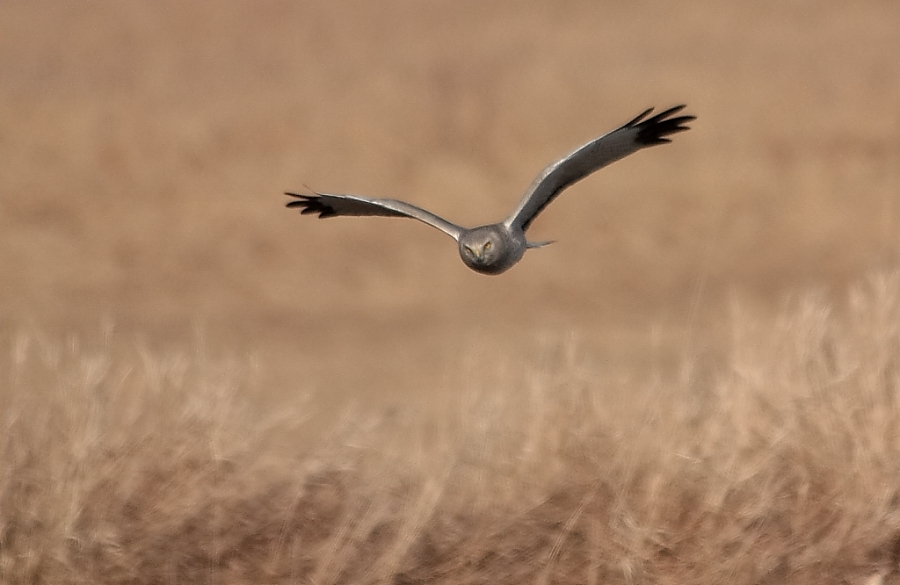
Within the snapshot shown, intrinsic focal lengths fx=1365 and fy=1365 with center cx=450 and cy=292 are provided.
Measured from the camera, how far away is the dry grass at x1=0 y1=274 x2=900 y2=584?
4293 mm

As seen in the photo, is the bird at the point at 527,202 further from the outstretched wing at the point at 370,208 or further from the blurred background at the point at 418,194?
the blurred background at the point at 418,194

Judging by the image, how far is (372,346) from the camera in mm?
9938

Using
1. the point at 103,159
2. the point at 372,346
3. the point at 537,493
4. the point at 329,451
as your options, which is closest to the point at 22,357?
the point at 329,451

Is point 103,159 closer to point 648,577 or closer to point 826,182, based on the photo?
point 826,182

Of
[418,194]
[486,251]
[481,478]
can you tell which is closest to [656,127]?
[486,251]

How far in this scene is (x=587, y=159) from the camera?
3.71 metres

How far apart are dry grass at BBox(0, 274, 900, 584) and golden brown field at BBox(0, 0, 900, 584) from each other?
14 millimetres

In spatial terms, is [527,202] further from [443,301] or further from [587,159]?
[443,301]

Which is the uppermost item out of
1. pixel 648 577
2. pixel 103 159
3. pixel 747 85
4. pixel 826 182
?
pixel 747 85

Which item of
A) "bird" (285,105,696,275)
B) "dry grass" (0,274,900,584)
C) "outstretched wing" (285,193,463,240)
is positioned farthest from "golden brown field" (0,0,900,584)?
"bird" (285,105,696,275)

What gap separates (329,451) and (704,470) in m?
1.28

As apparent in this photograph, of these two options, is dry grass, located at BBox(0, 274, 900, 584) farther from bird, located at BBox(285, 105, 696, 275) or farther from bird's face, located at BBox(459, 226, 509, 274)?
bird's face, located at BBox(459, 226, 509, 274)

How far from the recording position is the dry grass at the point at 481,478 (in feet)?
14.1

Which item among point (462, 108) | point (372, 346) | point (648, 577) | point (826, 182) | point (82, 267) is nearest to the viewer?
point (648, 577)
